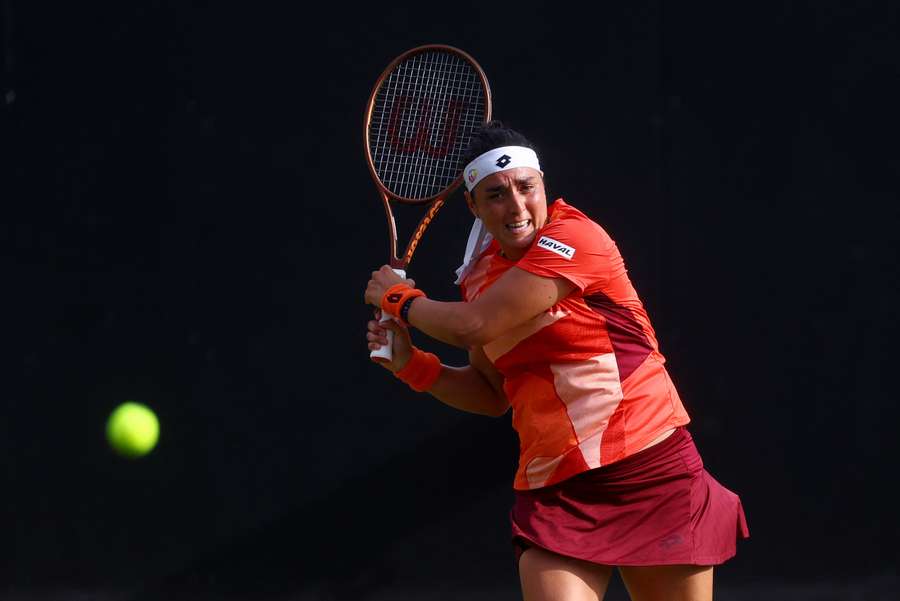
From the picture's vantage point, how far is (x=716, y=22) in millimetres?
3428

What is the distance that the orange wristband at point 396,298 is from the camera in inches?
97.9

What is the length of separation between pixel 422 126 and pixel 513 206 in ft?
1.97

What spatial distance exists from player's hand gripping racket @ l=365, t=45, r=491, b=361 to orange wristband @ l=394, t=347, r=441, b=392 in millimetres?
251

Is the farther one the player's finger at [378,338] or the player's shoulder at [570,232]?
the player's finger at [378,338]

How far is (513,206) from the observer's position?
2408 millimetres

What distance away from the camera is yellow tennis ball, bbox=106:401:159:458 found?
3.57 m

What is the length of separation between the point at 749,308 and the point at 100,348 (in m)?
1.87

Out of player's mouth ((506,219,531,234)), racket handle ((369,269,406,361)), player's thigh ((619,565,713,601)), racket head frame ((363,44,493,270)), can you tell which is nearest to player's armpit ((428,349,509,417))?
racket handle ((369,269,406,361))

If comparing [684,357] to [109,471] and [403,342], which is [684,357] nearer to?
[403,342]

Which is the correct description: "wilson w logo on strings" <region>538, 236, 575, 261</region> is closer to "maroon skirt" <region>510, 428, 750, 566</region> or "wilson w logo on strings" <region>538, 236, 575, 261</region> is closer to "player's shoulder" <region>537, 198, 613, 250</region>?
"player's shoulder" <region>537, 198, 613, 250</region>

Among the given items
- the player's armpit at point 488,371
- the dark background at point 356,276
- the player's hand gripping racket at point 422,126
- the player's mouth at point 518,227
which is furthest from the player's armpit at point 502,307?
the dark background at point 356,276

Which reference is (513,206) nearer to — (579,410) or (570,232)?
(570,232)

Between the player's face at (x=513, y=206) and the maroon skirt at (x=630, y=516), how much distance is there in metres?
0.47

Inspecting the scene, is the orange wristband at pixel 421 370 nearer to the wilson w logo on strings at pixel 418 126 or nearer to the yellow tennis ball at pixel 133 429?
the wilson w logo on strings at pixel 418 126
